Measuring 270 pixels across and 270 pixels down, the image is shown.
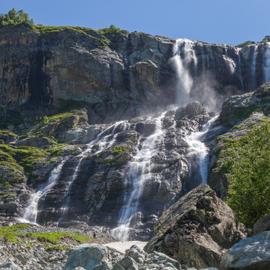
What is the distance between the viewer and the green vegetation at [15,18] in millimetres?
136750

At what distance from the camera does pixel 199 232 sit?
1107 inches

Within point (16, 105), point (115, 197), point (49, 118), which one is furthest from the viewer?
point (16, 105)

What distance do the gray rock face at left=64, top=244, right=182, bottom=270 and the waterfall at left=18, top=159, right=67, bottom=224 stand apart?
52.5m

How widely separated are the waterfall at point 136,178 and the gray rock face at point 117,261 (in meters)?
43.1

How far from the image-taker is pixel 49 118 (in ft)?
383

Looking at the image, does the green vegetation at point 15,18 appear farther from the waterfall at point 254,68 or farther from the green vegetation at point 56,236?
the green vegetation at point 56,236

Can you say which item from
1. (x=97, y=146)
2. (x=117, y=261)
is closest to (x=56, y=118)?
(x=97, y=146)

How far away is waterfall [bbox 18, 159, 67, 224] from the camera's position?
251 ft

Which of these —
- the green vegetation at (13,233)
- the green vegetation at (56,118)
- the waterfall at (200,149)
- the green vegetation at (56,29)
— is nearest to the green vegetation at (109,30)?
the green vegetation at (56,29)

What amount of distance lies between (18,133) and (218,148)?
50744mm

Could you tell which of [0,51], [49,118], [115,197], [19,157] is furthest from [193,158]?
[0,51]

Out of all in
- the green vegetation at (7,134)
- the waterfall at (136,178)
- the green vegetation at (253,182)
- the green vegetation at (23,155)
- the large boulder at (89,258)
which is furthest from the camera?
the green vegetation at (7,134)

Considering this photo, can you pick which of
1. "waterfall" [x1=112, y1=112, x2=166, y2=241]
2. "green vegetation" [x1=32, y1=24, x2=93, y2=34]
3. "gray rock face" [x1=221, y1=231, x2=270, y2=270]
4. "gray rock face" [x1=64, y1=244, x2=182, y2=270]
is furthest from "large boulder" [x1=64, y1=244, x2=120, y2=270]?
"green vegetation" [x1=32, y1=24, x2=93, y2=34]

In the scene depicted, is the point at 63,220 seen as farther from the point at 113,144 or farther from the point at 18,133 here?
the point at 18,133
